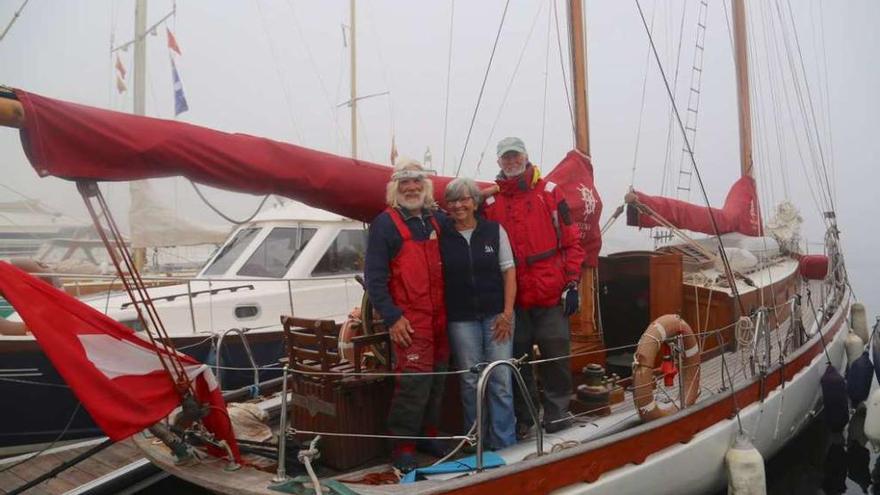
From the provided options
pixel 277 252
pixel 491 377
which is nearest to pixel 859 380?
pixel 491 377

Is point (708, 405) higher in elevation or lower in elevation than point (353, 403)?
lower

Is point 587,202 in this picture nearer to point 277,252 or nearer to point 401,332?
point 401,332

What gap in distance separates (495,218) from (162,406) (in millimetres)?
2237

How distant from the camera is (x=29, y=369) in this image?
713 cm

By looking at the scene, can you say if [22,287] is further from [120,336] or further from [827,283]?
[827,283]

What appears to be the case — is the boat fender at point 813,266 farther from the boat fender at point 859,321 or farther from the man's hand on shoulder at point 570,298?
the man's hand on shoulder at point 570,298

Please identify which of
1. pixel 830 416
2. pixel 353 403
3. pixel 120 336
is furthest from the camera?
pixel 830 416

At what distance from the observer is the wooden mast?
5289 mm

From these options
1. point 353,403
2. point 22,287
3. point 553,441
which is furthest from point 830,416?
point 22,287

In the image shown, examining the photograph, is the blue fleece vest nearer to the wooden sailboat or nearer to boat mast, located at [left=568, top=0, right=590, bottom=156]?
the wooden sailboat

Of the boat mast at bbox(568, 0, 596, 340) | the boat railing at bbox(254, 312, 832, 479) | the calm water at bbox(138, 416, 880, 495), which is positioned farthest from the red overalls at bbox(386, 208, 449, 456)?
the calm water at bbox(138, 416, 880, 495)

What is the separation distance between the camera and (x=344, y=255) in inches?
374

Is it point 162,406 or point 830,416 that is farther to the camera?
point 830,416

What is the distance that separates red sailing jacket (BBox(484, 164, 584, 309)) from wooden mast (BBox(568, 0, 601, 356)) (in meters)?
1.11
